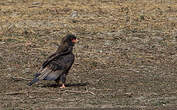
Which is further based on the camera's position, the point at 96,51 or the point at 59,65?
the point at 96,51

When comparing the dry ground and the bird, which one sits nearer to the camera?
the dry ground

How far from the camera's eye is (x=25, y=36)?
58.6 feet

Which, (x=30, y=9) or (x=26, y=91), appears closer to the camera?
(x=26, y=91)

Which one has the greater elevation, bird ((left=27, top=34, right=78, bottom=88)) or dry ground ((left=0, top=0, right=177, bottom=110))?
bird ((left=27, top=34, right=78, bottom=88))

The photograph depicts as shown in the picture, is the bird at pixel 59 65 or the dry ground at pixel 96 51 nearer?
the dry ground at pixel 96 51

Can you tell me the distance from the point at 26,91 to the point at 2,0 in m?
12.8

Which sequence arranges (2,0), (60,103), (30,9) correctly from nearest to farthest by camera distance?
(60,103), (30,9), (2,0)

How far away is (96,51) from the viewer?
53.9ft

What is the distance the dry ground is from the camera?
11.5m

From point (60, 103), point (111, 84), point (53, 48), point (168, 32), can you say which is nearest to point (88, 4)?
point (168, 32)

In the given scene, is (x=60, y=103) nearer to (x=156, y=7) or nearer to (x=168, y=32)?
(x=168, y=32)

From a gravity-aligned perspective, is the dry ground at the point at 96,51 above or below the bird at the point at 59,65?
below

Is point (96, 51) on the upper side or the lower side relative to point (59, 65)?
lower

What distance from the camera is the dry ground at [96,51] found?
37.6ft
